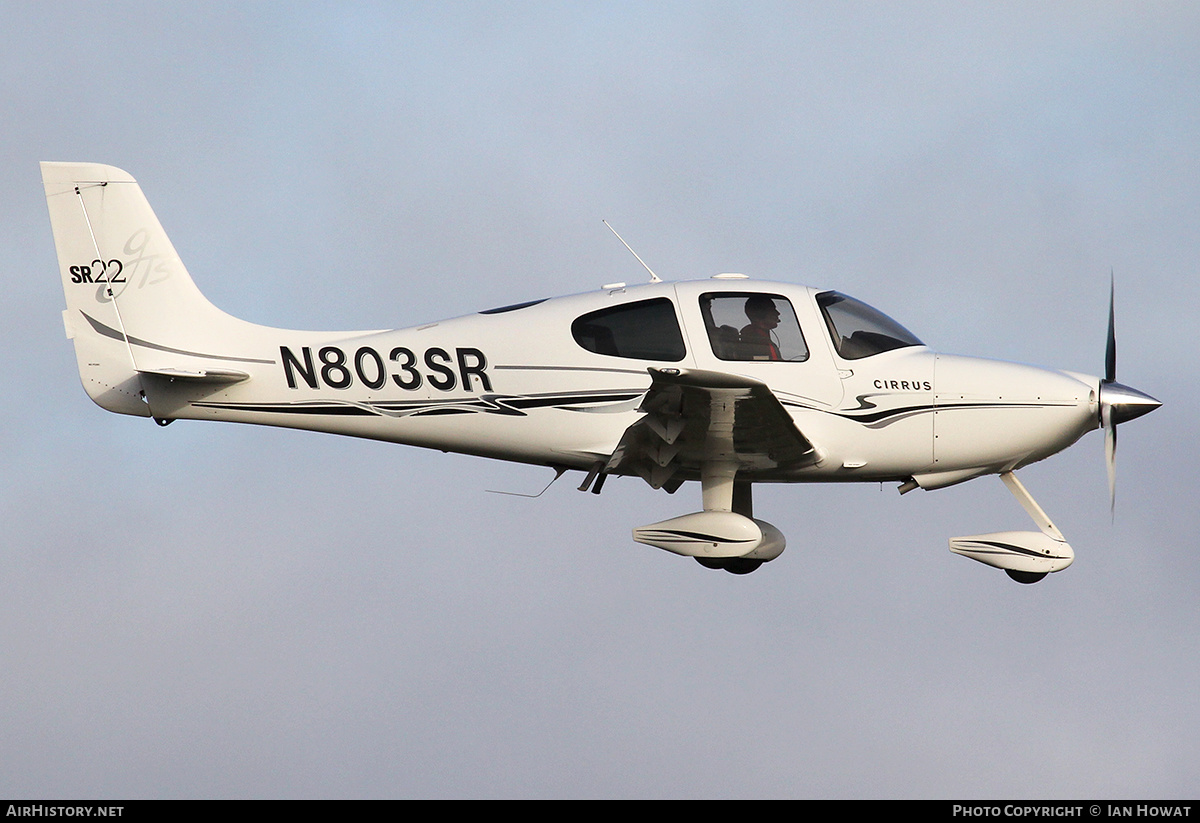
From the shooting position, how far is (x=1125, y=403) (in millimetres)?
12320

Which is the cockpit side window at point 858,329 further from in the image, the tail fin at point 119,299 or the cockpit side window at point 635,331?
the tail fin at point 119,299

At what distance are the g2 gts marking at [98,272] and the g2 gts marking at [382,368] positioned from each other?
5.62 feet

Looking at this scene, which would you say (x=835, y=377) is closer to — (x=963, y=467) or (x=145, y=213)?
(x=963, y=467)

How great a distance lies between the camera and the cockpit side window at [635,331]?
12.3 metres

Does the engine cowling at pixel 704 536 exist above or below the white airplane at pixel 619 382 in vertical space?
below

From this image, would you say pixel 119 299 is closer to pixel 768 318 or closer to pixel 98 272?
pixel 98 272

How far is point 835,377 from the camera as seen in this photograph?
486 inches

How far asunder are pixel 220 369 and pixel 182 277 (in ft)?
3.52

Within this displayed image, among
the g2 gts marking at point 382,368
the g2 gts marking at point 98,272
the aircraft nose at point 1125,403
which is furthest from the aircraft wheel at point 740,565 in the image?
the g2 gts marking at point 98,272

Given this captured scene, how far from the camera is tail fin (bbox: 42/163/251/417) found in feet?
42.0

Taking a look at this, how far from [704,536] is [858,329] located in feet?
7.81

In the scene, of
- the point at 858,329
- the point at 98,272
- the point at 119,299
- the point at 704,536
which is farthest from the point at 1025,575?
the point at 98,272
